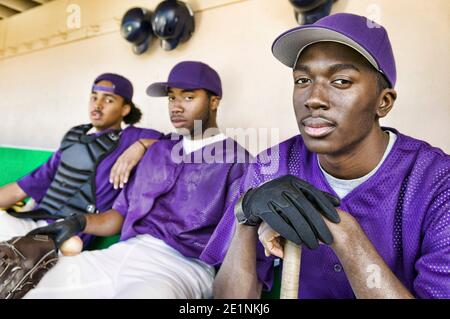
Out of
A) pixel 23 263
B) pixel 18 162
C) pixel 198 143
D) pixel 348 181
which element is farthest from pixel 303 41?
pixel 18 162

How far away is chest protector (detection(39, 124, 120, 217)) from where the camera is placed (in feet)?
4.94

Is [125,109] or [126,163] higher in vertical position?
[125,109]

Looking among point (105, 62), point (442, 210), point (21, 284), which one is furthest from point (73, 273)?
point (105, 62)

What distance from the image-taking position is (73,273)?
1.05m

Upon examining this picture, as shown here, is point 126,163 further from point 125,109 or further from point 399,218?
point 399,218

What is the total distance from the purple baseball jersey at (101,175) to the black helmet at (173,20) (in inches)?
24.2

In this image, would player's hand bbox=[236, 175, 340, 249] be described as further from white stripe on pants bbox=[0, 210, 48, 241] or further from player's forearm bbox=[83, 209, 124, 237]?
white stripe on pants bbox=[0, 210, 48, 241]

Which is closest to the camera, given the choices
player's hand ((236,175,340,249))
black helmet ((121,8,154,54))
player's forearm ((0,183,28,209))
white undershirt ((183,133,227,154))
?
player's hand ((236,175,340,249))

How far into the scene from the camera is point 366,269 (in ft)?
1.89

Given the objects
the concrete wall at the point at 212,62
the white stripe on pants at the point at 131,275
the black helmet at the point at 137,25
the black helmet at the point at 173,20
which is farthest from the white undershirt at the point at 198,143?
the black helmet at the point at 137,25

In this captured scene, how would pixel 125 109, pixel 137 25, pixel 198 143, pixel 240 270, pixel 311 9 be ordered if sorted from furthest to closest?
pixel 137 25 → pixel 125 109 → pixel 311 9 → pixel 198 143 → pixel 240 270

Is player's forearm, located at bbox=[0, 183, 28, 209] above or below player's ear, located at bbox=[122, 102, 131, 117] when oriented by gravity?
below

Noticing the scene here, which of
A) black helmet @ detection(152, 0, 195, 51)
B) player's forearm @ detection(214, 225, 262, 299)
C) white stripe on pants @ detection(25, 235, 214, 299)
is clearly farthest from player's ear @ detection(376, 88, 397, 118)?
black helmet @ detection(152, 0, 195, 51)

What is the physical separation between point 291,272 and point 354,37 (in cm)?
43
